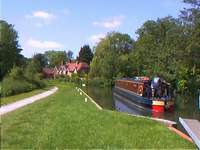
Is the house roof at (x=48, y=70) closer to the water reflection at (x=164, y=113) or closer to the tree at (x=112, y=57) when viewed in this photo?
the tree at (x=112, y=57)

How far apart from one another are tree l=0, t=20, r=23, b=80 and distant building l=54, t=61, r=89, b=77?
54.5m

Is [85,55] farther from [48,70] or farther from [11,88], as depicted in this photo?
[11,88]

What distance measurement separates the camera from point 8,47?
3595 inches

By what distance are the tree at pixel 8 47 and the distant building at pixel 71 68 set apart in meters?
54.5

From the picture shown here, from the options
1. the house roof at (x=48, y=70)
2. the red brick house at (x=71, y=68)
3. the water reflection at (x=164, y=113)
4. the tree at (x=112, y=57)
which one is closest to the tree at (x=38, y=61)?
the house roof at (x=48, y=70)

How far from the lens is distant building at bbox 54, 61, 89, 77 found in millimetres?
160875

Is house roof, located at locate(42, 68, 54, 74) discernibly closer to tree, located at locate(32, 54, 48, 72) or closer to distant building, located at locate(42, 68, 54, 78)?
distant building, located at locate(42, 68, 54, 78)

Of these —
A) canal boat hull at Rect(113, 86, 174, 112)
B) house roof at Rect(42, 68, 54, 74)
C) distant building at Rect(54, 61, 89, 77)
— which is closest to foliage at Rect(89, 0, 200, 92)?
canal boat hull at Rect(113, 86, 174, 112)

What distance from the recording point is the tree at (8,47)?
85.6 meters

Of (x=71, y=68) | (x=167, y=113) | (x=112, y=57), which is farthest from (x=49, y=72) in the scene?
(x=167, y=113)

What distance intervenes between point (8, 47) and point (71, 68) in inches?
3240

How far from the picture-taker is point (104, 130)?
15117 mm

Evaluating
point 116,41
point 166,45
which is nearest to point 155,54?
point 166,45

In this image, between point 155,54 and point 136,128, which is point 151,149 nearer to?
point 136,128
